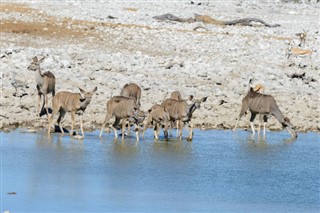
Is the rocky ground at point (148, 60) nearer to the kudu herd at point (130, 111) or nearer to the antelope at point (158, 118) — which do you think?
the kudu herd at point (130, 111)

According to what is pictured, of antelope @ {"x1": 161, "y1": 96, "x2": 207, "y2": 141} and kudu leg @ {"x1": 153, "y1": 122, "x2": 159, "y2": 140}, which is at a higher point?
antelope @ {"x1": 161, "y1": 96, "x2": 207, "y2": 141}

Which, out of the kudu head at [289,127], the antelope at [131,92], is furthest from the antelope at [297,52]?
the antelope at [131,92]

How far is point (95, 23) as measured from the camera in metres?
32.2

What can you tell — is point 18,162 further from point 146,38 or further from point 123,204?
point 146,38

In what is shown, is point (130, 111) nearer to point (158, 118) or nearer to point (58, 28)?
point (158, 118)

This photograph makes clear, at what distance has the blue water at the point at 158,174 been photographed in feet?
37.3

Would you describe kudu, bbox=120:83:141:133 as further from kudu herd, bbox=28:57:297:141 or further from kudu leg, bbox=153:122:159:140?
kudu leg, bbox=153:122:159:140

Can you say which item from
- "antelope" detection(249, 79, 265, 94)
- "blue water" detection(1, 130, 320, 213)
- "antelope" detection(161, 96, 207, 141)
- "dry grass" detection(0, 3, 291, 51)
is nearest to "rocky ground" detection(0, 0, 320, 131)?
"dry grass" detection(0, 3, 291, 51)

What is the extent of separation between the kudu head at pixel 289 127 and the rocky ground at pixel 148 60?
804mm

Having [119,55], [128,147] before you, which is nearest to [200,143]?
[128,147]

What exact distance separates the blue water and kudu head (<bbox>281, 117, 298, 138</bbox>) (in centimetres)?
50

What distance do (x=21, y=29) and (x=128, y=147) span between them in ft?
46.3

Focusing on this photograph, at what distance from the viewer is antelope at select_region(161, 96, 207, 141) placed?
17.3 metres

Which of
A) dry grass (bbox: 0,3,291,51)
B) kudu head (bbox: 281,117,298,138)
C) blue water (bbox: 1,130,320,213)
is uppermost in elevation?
dry grass (bbox: 0,3,291,51)
